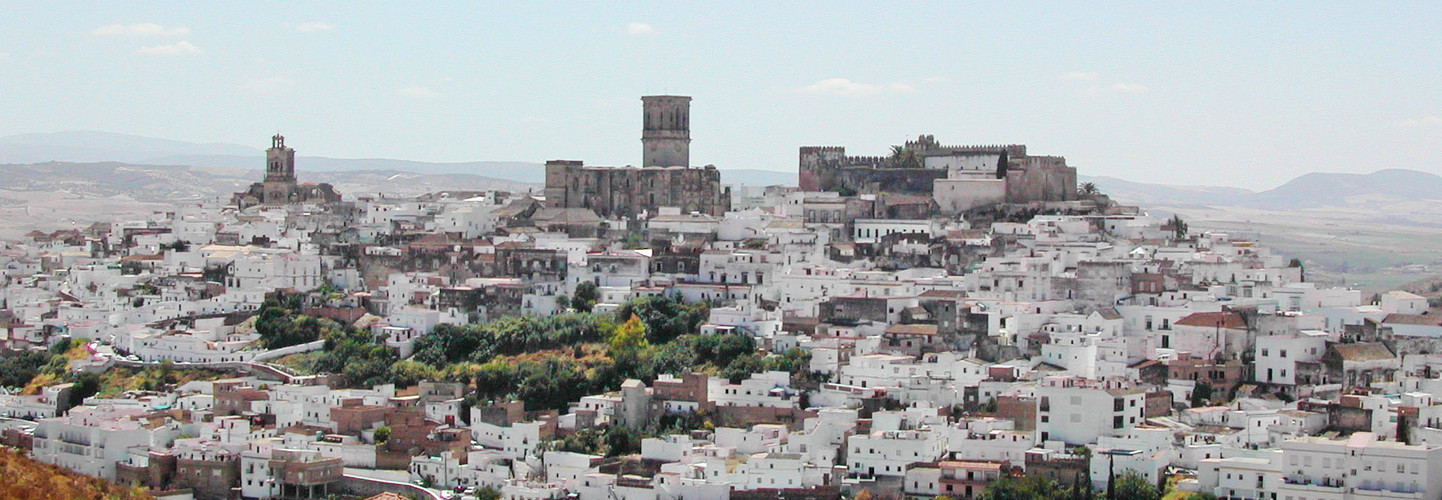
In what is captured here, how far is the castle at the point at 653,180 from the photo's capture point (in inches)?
1937

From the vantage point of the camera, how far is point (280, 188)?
5662 centimetres

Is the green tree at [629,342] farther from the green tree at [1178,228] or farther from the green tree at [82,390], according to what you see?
the green tree at [1178,228]

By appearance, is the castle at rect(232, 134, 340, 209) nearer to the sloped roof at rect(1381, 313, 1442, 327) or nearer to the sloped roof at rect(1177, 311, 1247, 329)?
the sloped roof at rect(1177, 311, 1247, 329)

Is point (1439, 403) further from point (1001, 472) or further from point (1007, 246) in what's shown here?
point (1007, 246)

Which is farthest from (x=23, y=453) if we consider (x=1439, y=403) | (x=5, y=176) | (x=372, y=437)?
(x=5, y=176)

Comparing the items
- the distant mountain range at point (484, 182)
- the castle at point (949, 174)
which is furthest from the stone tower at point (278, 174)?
the distant mountain range at point (484, 182)

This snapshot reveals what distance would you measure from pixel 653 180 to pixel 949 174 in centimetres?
630

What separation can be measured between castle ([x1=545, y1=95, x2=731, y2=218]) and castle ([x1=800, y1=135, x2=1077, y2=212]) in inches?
93.7

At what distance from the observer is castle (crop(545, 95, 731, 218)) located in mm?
49188

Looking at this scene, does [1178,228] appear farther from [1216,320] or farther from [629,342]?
[629,342]

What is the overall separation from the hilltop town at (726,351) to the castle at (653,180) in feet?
0.23

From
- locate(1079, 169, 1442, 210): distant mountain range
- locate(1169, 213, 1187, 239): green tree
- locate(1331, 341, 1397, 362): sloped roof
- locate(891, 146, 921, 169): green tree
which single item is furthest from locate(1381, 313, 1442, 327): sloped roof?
locate(1079, 169, 1442, 210): distant mountain range

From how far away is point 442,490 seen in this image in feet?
109

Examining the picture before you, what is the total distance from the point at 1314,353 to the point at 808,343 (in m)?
7.90
